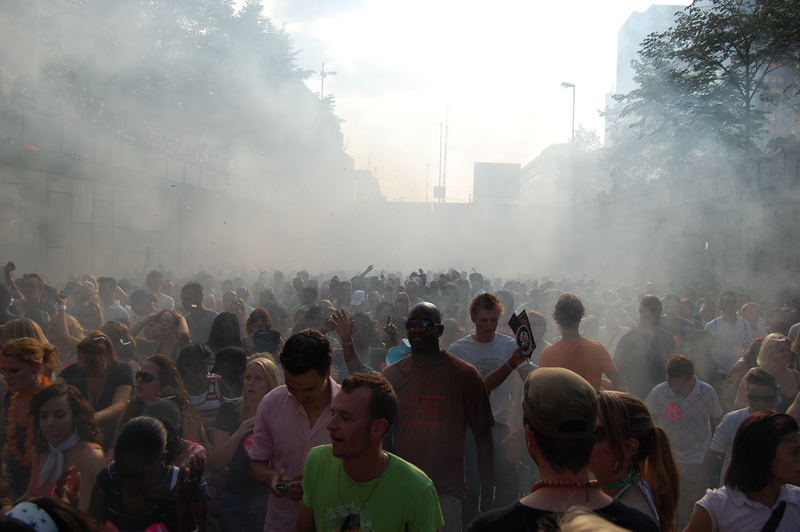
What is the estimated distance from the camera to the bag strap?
9.02 feet

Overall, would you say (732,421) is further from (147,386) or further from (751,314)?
(751,314)

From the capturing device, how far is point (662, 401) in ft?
16.3

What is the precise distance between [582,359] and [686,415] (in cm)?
84

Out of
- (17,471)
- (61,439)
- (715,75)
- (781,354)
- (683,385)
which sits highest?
(715,75)

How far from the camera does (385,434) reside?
271cm

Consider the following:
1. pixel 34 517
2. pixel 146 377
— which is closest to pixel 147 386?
pixel 146 377

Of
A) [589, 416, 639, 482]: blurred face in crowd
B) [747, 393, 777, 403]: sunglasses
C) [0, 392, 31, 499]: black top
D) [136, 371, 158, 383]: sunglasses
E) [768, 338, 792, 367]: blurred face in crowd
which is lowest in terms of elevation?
[0, 392, 31, 499]: black top

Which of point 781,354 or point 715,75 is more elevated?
point 715,75

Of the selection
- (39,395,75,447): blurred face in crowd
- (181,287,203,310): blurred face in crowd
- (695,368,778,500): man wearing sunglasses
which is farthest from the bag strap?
(181,287,203,310): blurred face in crowd

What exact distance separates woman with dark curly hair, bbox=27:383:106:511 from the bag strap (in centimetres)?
296

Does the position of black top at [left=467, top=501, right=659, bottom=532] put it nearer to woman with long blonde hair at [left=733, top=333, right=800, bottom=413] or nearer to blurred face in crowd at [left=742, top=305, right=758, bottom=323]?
woman with long blonde hair at [left=733, top=333, right=800, bottom=413]

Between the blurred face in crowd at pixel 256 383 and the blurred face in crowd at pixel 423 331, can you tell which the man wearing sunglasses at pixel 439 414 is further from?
the blurred face in crowd at pixel 256 383

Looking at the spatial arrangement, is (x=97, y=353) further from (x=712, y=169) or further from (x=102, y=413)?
(x=712, y=169)

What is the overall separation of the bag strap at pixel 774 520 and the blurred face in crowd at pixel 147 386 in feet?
10.6
